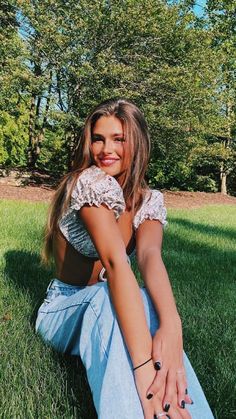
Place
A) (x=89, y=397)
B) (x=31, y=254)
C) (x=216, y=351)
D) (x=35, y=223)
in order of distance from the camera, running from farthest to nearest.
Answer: (x=35, y=223) → (x=31, y=254) → (x=216, y=351) → (x=89, y=397)

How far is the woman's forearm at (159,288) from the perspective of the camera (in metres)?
1.85

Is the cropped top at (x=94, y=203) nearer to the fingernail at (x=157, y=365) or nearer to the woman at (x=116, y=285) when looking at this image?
the woman at (x=116, y=285)

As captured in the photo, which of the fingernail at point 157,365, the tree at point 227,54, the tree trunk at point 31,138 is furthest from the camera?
the tree at point 227,54

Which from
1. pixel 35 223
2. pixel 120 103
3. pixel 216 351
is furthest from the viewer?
pixel 35 223

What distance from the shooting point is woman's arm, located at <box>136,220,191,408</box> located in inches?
64.9

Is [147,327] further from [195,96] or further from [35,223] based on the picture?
[195,96]

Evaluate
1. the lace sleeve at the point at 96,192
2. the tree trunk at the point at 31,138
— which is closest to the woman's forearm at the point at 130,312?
the lace sleeve at the point at 96,192

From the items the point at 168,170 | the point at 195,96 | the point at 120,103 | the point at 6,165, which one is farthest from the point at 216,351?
the point at 168,170

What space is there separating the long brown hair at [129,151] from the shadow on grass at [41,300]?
699mm

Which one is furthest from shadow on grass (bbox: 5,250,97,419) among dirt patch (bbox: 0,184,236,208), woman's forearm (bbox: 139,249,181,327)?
dirt patch (bbox: 0,184,236,208)

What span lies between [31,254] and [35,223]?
2.20 metres

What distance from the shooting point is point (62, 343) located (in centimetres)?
225

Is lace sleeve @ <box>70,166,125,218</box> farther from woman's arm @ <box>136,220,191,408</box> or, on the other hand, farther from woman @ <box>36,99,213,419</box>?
woman's arm @ <box>136,220,191,408</box>

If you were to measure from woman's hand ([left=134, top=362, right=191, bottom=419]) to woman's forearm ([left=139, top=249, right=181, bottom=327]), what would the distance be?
0.23 meters
